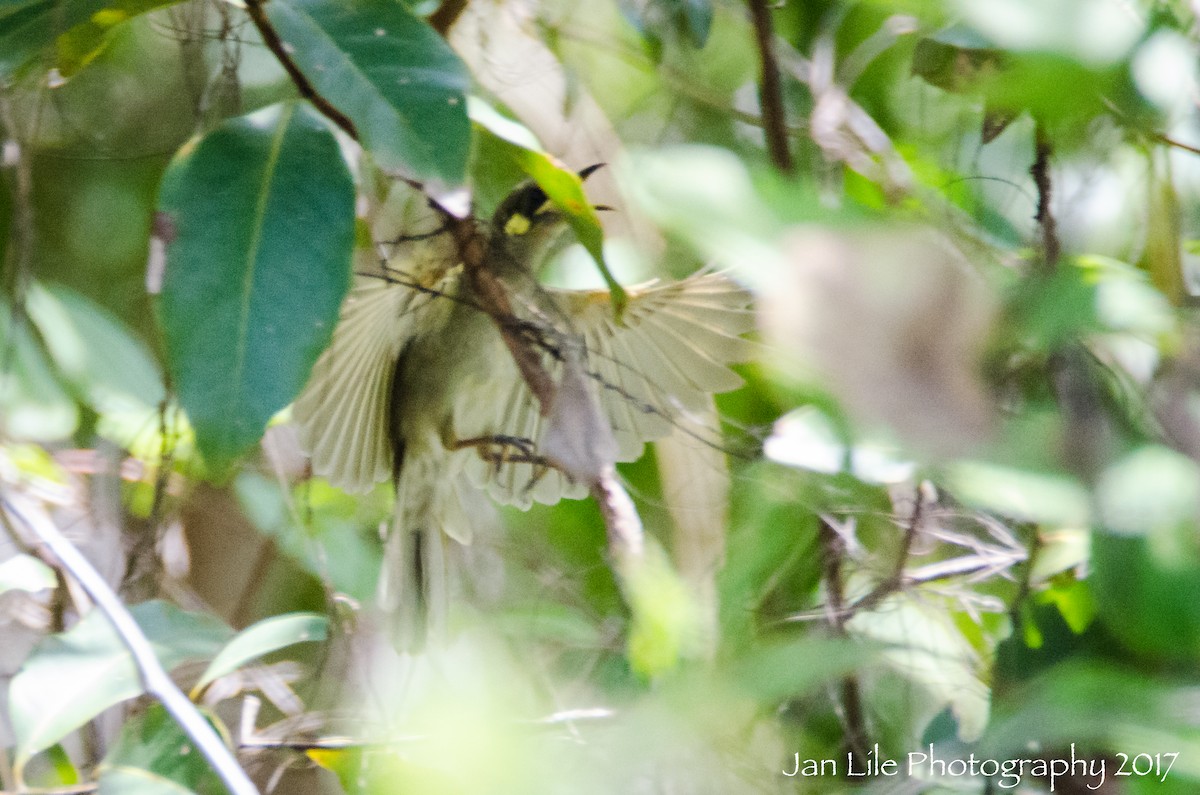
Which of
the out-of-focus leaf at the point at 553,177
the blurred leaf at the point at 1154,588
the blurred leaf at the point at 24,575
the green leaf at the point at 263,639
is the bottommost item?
the green leaf at the point at 263,639

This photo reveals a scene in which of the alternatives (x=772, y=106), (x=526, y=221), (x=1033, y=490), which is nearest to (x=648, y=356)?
(x=526, y=221)

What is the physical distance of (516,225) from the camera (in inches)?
60.7

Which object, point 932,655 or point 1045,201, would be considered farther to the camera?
point 932,655

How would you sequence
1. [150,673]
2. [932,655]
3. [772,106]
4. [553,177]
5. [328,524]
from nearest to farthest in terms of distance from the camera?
[150,673] < [553,177] < [932,655] < [772,106] < [328,524]

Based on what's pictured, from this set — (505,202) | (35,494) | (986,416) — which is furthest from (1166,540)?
(35,494)

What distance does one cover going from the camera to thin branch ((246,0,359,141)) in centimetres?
91

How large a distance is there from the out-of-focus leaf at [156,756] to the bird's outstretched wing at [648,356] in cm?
56

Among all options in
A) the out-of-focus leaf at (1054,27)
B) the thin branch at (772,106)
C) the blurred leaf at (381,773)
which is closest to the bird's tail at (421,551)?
the blurred leaf at (381,773)

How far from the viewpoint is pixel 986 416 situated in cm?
53

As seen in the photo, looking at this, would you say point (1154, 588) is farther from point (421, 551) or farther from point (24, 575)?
point (421, 551)

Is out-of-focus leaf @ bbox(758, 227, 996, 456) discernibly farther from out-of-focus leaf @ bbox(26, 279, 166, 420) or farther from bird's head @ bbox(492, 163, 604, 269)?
out-of-focus leaf @ bbox(26, 279, 166, 420)

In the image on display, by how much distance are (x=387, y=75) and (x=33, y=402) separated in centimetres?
122

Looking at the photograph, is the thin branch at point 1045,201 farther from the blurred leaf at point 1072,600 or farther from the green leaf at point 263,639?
the green leaf at point 263,639

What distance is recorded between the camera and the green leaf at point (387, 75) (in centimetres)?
84
